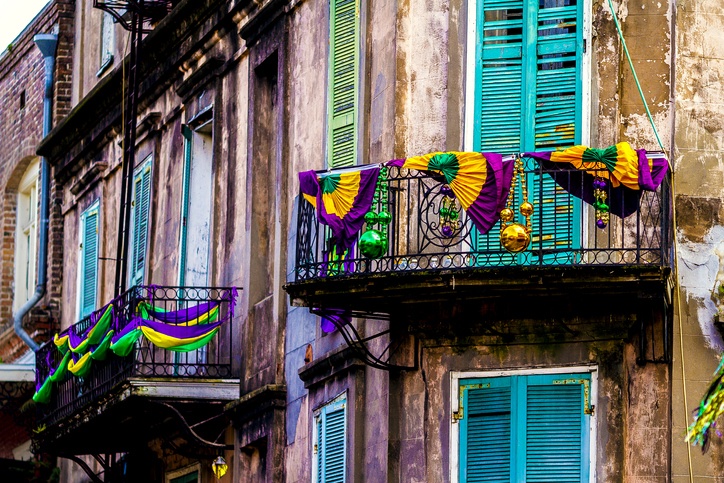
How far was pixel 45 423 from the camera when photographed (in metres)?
25.7

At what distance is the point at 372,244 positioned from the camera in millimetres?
17625

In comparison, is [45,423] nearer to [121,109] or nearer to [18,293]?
[121,109]

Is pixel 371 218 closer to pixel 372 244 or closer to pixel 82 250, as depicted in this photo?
pixel 372 244

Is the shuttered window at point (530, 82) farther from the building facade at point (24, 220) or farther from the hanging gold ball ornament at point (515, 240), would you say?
the building facade at point (24, 220)

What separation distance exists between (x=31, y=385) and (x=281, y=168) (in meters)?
9.68

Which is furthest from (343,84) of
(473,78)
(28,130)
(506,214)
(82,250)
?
(28,130)

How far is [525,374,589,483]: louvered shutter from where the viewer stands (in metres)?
17.7

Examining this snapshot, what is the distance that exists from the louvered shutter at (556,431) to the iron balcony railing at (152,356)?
512cm

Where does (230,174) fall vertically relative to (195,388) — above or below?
above

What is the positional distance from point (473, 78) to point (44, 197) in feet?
42.2

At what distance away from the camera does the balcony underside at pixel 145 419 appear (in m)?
22.2

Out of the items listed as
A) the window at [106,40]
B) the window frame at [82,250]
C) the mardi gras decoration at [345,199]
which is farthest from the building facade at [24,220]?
the mardi gras decoration at [345,199]

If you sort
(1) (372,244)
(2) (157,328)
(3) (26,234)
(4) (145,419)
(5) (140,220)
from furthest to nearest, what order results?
(3) (26,234)
(5) (140,220)
(4) (145,419)
(2) (157,328)
(1) (372,244)

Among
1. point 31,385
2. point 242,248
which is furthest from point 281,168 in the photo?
point 31,385
